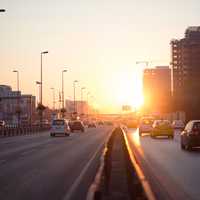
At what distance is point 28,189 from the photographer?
1666 cm

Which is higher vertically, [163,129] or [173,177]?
[163,129]

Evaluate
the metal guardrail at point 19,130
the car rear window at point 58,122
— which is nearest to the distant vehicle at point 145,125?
the car rear window at point 58,122

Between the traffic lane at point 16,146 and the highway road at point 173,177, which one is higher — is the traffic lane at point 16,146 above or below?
above

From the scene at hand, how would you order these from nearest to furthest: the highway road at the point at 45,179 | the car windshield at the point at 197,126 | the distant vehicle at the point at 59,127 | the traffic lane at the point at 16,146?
1. the highway road at the point at 45,179
2. the traffic lane at the point at 16,146
3. the car windshield at the point at 197,126
4. the distant vehicle at the point at 59,127

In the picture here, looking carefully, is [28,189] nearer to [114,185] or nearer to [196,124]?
[114,185]

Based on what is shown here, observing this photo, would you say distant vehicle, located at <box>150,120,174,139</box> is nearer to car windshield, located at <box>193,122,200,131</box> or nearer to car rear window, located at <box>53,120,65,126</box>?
car rear window, located at <box>53,120,65,126</box>

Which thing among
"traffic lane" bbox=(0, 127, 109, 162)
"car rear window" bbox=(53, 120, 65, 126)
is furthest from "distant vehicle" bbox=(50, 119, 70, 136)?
"traffic lane" bbox=(0, 127, 109, 162)

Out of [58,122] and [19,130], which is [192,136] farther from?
[19,130]

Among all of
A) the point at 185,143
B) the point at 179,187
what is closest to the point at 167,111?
the point at 185,143

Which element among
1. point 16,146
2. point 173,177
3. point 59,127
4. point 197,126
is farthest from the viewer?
point 59,127

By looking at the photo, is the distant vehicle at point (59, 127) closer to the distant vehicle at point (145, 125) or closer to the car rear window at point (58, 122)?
the car rear window at point (58, 122)

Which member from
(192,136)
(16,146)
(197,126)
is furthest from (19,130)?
(192,136)

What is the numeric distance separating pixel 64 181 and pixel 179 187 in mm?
3488

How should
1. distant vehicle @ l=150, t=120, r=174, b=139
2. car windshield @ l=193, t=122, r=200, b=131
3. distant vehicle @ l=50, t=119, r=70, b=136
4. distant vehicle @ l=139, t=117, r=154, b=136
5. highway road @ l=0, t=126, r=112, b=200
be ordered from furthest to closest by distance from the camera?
distant vehicle @ l=50, t=119, r=70, b=136 < distant vehicle @ l=139, t=117, r=154, b=136 < distant vehicle @ l=150, t=120, r=174, b=139 < car windshield @ l=193, t=122, r=200, b=131 < highway road @ l=0, t=126, r=112, b=200
